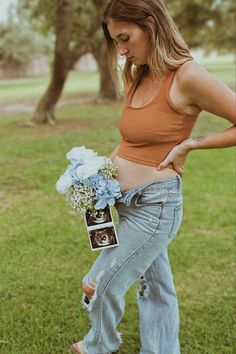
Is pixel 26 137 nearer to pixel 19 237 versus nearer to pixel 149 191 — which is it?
pixel 19 237

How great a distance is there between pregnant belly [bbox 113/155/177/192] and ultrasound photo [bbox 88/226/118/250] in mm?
209

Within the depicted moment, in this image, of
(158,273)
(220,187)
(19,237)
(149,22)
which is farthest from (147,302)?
(220,187)

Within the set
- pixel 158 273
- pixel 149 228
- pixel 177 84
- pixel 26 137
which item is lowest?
pixel 26 137

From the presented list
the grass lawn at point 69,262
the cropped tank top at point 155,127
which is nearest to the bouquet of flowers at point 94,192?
the cropped tank top at point 155,127

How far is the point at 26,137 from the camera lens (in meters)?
10.0

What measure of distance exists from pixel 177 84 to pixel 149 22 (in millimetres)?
294

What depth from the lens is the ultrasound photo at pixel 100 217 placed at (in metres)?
2.49

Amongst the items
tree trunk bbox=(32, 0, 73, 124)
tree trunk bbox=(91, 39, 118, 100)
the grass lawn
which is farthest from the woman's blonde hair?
tree trunk bbox=(91, 39, 118, 100)

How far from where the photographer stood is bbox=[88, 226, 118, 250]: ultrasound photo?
2.44m

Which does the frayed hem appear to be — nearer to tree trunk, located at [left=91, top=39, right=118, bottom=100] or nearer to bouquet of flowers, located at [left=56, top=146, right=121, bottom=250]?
bouquet of flowers, located at [left=56, top=146, right=121, bottom=250]

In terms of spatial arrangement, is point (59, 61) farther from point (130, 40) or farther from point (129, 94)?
point (130, 40)

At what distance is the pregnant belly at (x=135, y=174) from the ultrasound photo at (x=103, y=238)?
0.69ft

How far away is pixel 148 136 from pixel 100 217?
0.45 metres

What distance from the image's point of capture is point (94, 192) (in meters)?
2.45
